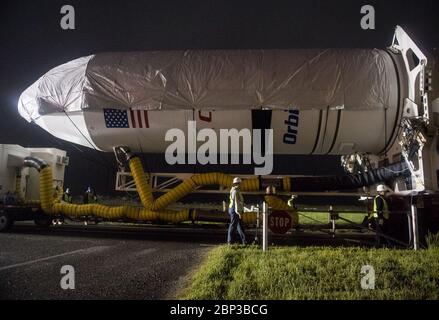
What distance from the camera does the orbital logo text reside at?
793 centimetres

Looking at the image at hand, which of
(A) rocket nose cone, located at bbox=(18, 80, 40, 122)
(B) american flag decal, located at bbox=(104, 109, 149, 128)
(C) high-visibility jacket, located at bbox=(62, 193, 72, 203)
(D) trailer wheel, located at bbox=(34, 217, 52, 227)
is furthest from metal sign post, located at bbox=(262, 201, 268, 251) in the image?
(C) high-visibility jacket, located at bbox=(62, 193, 72, 203)

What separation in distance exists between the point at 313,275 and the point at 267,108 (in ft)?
12.9

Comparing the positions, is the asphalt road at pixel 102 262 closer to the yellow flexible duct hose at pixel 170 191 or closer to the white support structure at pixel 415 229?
the yellow flexible duct hose at pixel 170 191

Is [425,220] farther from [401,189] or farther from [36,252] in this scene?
[36,252]

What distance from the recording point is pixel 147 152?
9008 millimetres

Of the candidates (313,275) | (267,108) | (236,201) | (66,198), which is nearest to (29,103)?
(66,198)

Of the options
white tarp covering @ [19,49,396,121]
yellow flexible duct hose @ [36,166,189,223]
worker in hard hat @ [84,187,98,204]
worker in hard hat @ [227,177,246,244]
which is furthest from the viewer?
worker in hard hat @ [84,187,98,204]

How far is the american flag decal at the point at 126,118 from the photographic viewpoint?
786cm

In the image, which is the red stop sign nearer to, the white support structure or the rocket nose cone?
the white support structure

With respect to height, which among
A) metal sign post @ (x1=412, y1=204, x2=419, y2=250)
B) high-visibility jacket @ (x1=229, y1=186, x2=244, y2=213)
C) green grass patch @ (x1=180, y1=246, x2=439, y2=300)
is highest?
high-visibility jacket @ (x1=229, y1=186, x2=244, y2=213)

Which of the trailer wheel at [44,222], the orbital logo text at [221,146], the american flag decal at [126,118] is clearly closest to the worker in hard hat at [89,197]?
the trailer wheel at [44,222]

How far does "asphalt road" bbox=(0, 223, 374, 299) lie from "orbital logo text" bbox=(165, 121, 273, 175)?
199 cm

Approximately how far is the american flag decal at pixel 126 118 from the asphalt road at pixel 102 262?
2799mm
